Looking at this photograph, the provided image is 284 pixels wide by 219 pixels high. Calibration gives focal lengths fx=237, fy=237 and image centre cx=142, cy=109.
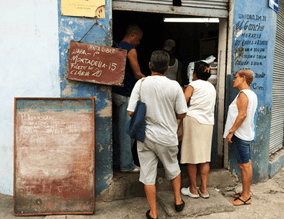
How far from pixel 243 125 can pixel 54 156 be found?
256 cm

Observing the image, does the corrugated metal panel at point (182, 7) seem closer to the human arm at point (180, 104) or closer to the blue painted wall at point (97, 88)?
the blue painted wall at point (97, 88)

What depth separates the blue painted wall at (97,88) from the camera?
3090 millimetres

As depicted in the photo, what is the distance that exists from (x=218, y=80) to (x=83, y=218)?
2936mm

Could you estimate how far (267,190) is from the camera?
3943 millimetres

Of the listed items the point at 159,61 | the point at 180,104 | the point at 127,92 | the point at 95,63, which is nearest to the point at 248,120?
the point at 180,104

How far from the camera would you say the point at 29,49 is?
10.2ft

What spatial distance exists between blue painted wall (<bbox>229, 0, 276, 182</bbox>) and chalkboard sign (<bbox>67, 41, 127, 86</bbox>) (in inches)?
73.5

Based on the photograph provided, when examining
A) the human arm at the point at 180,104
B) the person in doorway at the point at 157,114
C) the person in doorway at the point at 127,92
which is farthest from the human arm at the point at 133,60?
the human arm at the point at 180,104

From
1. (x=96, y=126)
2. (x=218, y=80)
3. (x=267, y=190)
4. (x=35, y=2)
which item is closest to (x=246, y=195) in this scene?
(x=267, y=190)

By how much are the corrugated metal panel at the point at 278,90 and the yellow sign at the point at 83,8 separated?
3618 mm

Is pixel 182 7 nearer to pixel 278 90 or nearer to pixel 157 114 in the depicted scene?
pixel 157 114

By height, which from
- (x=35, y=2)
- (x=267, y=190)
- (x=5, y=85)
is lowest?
(x=267, y=190)

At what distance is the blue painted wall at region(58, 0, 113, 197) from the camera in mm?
3090

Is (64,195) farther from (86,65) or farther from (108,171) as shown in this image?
(86,65)
